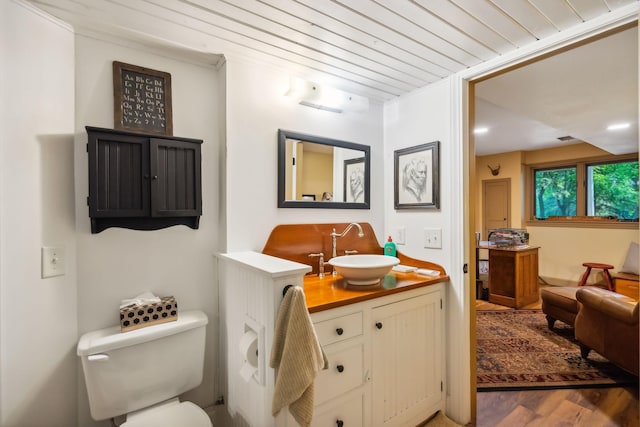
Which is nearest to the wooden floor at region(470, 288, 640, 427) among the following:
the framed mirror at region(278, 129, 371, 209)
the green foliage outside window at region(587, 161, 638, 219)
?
the framed mirror at region(278, 129, 371, 209)

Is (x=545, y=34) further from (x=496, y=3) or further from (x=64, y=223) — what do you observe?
(x=64, y=223)

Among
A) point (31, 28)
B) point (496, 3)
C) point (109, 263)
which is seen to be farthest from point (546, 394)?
point (31, 28)

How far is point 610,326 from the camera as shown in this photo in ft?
7.40

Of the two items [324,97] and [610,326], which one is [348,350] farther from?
[610,326]

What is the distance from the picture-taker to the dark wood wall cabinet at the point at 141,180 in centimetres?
134

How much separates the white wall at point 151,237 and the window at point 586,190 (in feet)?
18.8

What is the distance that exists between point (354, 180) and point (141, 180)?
1329 millimetres

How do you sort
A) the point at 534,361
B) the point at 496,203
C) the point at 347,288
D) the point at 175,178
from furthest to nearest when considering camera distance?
the point at 496,203 < the point at 534,361 < the point at 347,288 < the point at 175,178

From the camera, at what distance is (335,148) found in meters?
2.09

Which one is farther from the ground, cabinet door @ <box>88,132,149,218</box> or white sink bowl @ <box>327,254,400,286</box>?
cabinet door @ <box>88,132,149,218</box>

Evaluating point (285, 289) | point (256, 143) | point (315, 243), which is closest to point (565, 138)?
point (315, 243)

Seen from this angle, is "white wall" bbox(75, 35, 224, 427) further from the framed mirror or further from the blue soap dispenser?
the blue soap dispenser

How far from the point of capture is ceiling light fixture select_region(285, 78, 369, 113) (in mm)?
1794

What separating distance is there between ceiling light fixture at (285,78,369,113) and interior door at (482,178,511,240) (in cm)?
463
